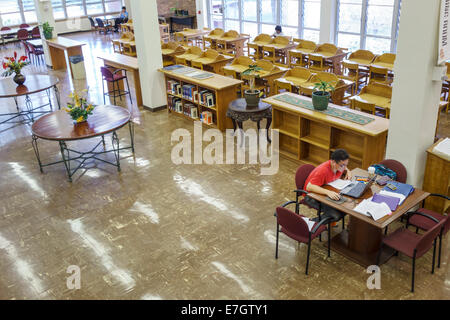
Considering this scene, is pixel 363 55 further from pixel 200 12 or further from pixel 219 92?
pixel 200 12

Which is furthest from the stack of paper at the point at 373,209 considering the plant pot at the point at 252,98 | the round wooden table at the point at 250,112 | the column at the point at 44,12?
the column at the point at 44,12

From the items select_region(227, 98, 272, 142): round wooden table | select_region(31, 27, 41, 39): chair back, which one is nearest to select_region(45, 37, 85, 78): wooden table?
select_region(31, 27, 41, 39): chair back

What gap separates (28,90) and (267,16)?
8.97m

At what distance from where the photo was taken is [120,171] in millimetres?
6914

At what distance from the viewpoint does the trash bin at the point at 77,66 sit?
12141 mm

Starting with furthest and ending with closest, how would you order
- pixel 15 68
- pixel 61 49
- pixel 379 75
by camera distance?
pixel 61 49, pixel 379 75, pixel 15 68

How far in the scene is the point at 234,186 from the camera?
6324 mm

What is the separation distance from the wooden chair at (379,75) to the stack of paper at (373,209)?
5.11 meters

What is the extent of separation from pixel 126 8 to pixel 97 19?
1.95m

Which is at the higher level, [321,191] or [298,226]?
[321,191]

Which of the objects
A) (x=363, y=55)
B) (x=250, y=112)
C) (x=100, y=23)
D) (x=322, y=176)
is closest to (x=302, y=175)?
(x=322, y=176)

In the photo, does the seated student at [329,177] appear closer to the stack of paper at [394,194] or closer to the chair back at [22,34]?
the stack of paper at [394,194]

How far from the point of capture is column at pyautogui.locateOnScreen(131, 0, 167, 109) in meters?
8.81

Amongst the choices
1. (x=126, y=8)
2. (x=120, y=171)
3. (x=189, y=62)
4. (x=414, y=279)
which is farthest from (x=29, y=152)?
(x=126, y=8)
